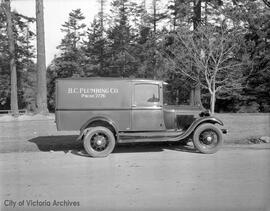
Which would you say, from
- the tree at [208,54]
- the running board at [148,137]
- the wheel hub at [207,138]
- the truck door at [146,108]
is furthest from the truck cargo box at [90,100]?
the tree at [208,54]

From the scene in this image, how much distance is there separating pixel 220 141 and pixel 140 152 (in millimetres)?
2169

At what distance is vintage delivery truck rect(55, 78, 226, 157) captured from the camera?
32.6 ft

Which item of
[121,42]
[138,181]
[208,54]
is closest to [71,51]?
[121,42]

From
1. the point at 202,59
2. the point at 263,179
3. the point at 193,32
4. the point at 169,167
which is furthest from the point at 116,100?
the point at 193,32

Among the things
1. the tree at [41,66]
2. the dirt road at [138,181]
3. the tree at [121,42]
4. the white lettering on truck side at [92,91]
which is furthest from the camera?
the tree at [121,42]

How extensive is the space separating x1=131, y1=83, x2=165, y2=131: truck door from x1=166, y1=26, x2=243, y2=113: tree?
503 inches

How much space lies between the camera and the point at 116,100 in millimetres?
10117

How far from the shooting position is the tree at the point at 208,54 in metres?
23.8

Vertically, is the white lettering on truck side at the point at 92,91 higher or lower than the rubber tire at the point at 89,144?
higher

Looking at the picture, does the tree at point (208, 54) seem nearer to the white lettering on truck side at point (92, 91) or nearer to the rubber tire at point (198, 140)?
the rubber tire at point (198, 140)

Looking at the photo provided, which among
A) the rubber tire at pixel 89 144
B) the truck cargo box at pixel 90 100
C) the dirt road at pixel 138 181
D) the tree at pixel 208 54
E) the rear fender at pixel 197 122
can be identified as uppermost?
the tree at pixel 208 54

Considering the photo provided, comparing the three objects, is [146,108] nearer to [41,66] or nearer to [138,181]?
[138,181]

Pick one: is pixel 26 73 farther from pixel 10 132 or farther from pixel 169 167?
pixel 169 167

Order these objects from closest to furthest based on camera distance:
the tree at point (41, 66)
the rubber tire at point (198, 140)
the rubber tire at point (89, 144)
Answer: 1. the rubber tire at point (89, 144)
2. the rubber tire at point (198, 140)
3. the tree at point (41, 66)
